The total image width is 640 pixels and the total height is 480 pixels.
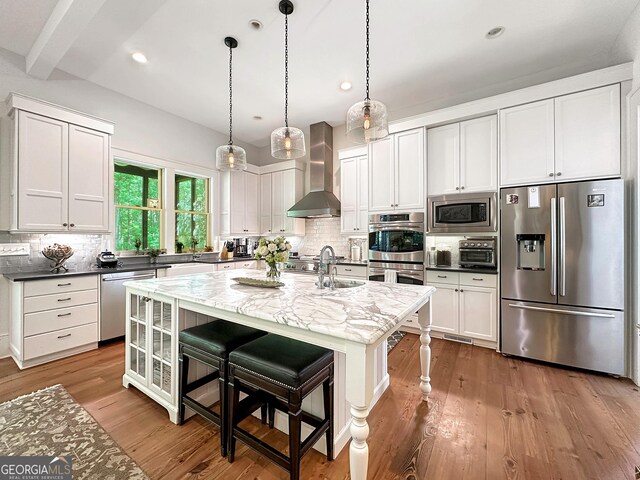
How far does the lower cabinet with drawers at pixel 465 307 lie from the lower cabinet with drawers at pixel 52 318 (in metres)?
4.13

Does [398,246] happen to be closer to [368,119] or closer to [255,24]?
[368,119]

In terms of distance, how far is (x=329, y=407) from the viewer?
156 cm

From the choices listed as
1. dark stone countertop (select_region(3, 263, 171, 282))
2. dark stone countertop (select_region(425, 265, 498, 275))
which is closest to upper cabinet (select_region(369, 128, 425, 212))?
dark stone countertop (select_region(425, 265, 498, 275))

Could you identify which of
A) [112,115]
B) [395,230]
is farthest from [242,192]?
[395,230]

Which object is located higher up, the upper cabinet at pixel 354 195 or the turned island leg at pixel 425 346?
the upper cabinet at pixel 354 195

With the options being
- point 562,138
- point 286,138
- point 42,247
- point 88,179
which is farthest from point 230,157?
point 562,138

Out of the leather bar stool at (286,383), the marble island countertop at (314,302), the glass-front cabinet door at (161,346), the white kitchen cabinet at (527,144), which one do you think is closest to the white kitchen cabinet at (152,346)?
the glass-front cabinet door at (161,346)

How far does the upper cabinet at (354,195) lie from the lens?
4.24 meters

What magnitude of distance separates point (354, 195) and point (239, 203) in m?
2.35

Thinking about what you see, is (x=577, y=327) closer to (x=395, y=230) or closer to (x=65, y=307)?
(x=395, y=230)

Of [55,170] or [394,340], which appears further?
[394,340]

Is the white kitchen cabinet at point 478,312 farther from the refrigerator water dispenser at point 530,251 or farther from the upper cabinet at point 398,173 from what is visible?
the upper cabinet at point 398,173

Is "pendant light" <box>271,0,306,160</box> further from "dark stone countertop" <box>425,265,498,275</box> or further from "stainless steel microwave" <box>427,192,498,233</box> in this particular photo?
"dark stone countertop" <box>425,265,498,275</box>

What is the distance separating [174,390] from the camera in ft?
6.21
